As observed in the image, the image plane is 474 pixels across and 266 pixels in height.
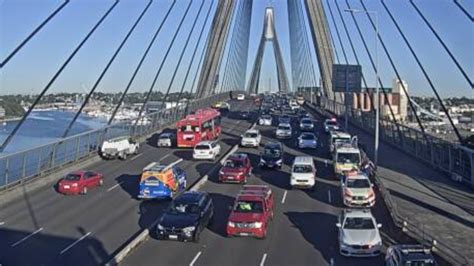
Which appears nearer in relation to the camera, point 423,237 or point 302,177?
point 423,237

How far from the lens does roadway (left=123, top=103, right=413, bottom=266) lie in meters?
19.4

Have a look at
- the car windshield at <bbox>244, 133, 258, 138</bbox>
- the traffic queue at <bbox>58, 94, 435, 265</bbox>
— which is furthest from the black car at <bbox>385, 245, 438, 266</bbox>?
the car windshield at <bbox>244, 133, 258, 138</bbox>

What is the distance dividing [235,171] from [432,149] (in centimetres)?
1411

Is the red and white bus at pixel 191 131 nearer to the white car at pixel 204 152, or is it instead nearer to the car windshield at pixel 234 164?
the white car at pixel 204 152

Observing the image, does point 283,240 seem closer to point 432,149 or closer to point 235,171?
point 235,171

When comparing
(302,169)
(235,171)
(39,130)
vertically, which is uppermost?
(302,169)

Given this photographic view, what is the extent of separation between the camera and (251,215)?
73.8 feet

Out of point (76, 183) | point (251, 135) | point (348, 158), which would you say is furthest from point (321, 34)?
point (76, 183)

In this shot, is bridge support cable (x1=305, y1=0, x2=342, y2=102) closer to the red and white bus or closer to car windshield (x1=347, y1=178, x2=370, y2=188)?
the red and white bus

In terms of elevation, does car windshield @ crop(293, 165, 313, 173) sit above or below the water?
above

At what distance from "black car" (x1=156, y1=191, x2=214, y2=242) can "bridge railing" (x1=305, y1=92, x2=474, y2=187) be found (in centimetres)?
1519

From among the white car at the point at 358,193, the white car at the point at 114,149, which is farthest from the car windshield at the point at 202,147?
the white car at the point at 358,193

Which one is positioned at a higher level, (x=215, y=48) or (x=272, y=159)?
(x=215, y=48)

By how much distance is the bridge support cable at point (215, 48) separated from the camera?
261ft
